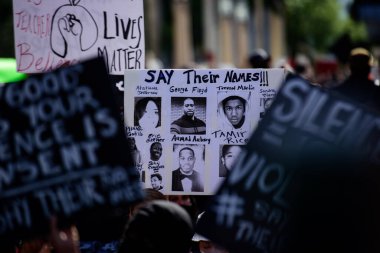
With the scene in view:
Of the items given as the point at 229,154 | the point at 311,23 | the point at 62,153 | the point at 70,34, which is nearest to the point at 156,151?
the point at 229,154

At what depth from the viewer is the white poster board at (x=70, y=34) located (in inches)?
269

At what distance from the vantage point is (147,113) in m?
6.27

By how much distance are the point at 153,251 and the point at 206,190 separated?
2.18 m

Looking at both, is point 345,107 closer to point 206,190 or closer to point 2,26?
point 206,190

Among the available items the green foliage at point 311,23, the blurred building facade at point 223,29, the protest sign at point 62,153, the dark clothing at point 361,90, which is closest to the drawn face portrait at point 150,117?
the protest sign at point 62,153

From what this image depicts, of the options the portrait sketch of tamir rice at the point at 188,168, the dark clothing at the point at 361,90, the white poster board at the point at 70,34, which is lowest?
the portrait sketch of tamir rice at the point at 188,168

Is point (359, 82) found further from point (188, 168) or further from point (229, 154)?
point (188, 168)

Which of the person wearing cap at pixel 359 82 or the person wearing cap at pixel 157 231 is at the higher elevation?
the person wearing cap at pixel 359 82

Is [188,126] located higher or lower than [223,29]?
higher

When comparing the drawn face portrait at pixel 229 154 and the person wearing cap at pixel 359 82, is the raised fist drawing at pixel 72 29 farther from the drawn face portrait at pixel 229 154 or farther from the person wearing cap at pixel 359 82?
the person wearing cap at pixel 359 82

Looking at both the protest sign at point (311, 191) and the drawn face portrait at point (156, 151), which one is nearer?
the protest sign at point (311, 191)

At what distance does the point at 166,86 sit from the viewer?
6.29 metres

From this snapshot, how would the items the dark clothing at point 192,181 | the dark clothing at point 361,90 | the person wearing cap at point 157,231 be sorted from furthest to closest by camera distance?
the dark clothing at point 361,90, the dark clothing at point 192,181, the person wearing cap at point 157,231

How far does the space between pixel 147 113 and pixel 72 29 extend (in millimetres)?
963
